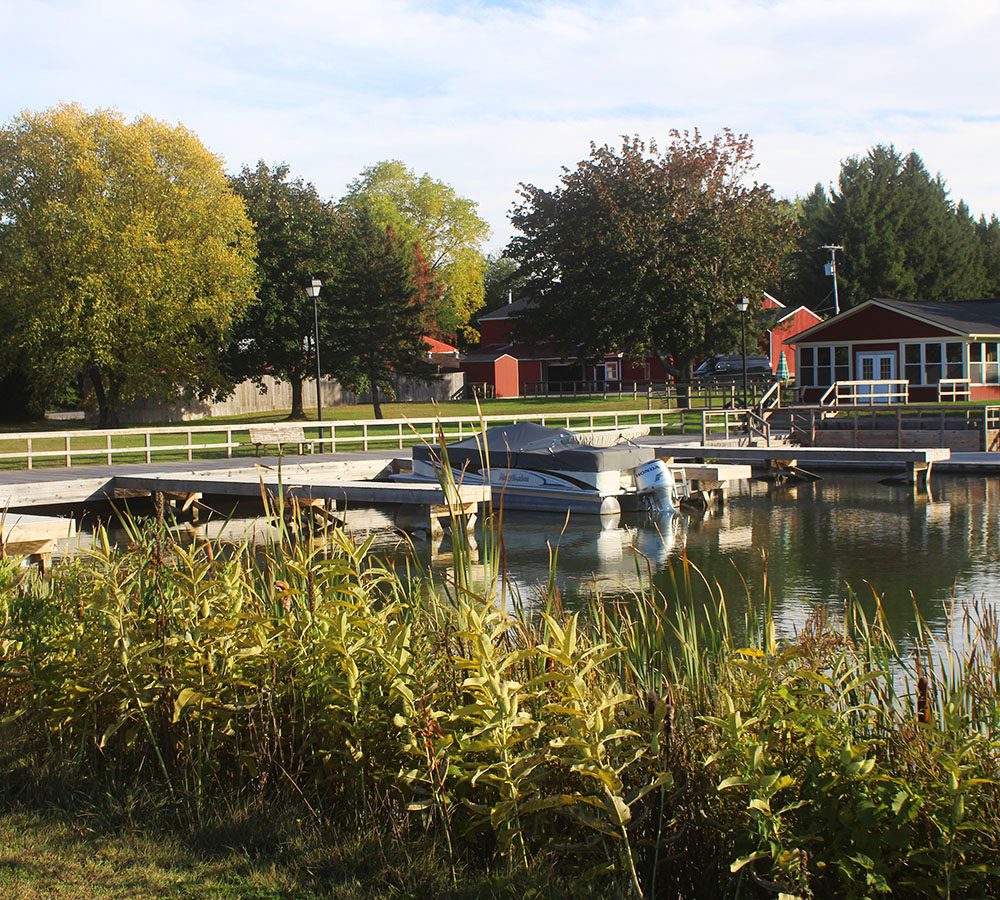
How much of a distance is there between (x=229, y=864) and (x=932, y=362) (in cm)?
4485

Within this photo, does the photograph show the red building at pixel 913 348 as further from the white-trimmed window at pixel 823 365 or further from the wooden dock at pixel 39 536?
the wooden dock at pixel 39 536

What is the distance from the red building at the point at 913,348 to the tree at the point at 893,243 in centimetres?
1677

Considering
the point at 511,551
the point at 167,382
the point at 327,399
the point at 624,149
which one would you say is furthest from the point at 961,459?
the point at 327,399

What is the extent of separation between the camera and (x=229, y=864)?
418 cm

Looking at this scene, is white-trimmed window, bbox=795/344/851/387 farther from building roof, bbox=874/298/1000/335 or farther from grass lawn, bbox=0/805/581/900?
grass lawn, bbox=0/805/581/900

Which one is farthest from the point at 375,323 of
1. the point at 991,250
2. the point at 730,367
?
the point at 991,250

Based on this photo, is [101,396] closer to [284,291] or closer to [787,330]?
[284,291]

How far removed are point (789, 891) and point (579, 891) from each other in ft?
2.25

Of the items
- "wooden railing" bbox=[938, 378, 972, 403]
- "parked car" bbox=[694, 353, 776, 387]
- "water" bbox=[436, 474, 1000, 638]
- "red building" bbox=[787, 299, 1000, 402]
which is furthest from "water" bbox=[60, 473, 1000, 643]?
"parked car" bbox=[694, 353, 776, 387]

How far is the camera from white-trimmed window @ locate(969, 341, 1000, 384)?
44375mm

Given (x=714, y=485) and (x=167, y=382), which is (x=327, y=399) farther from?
(x=714, y=485)

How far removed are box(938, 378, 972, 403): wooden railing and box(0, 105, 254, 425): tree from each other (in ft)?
88.2

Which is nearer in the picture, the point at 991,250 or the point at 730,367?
the point at 730,367

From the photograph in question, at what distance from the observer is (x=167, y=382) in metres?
42.2
